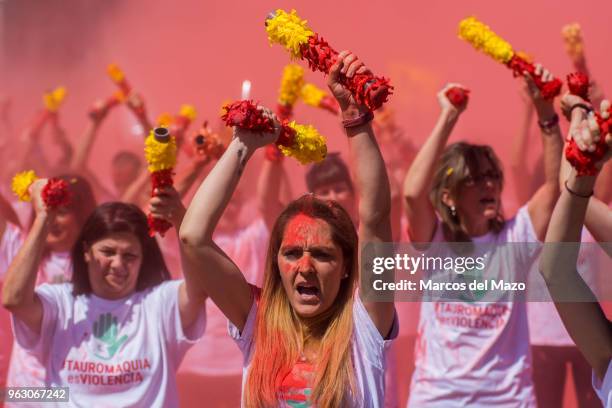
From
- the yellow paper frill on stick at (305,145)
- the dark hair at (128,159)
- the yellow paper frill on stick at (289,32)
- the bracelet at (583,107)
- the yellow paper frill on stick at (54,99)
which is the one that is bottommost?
the yellow paper frill on stick at (305,145)

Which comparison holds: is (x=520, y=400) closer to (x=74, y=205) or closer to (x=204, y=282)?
(x=204, y=282)

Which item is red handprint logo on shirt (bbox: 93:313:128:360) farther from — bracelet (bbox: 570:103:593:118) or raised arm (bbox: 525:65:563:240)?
bracelet (bbox: 570:103:593:118)

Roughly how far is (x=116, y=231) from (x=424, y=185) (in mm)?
1086

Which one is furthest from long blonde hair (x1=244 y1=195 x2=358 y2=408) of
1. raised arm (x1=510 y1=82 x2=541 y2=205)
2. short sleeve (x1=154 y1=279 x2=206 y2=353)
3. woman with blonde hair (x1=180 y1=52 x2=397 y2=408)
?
raised arm (x1=510 y1=82 x2=541 y2=205)

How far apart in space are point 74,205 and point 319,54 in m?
1.87

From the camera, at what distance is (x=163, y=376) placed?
2.75 m

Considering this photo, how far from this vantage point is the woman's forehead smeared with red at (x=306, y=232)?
206 cm

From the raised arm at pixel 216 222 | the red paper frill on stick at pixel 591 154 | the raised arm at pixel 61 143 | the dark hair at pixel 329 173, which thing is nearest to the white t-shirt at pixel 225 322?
the dark hair at pixel 329 173

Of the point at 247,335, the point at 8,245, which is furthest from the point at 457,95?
the point at 8,245

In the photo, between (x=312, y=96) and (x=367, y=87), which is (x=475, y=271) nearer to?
(x=312, y=96)

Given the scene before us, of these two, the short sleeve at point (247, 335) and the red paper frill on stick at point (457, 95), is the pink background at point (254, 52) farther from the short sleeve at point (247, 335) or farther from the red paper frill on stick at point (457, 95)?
the short sleeve at point (247, 335)

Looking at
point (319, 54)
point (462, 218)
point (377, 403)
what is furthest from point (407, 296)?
point (319, 54)

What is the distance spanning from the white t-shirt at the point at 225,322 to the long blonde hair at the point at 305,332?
1797mm

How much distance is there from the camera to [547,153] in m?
Answer: 2.97
